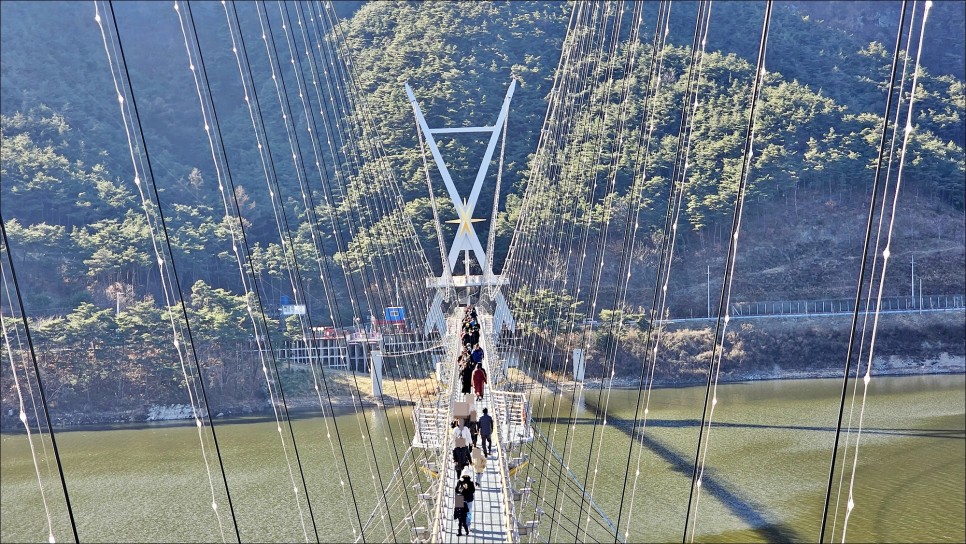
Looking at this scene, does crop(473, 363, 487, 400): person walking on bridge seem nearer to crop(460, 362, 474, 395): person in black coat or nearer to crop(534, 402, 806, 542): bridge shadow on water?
crop(460, 362, 474, 395): person in black coat

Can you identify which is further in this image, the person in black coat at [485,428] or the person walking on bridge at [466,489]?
the person in black coat at [485,428]

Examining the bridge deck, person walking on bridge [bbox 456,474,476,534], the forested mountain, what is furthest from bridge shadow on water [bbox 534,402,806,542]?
the forested mountain

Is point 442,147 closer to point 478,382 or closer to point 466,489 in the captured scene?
point 478,382

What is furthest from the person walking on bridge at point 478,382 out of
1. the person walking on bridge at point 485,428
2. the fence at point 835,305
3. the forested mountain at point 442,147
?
the fence at point 835,305

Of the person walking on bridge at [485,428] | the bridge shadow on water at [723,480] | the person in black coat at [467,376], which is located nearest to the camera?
the person walking on bridge at [485,428]

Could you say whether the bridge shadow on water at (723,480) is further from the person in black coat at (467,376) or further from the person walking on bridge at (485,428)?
the person in black coat at (467,376)

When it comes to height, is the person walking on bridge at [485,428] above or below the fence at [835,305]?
above

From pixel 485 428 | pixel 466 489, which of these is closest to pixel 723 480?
pixel 485 428
